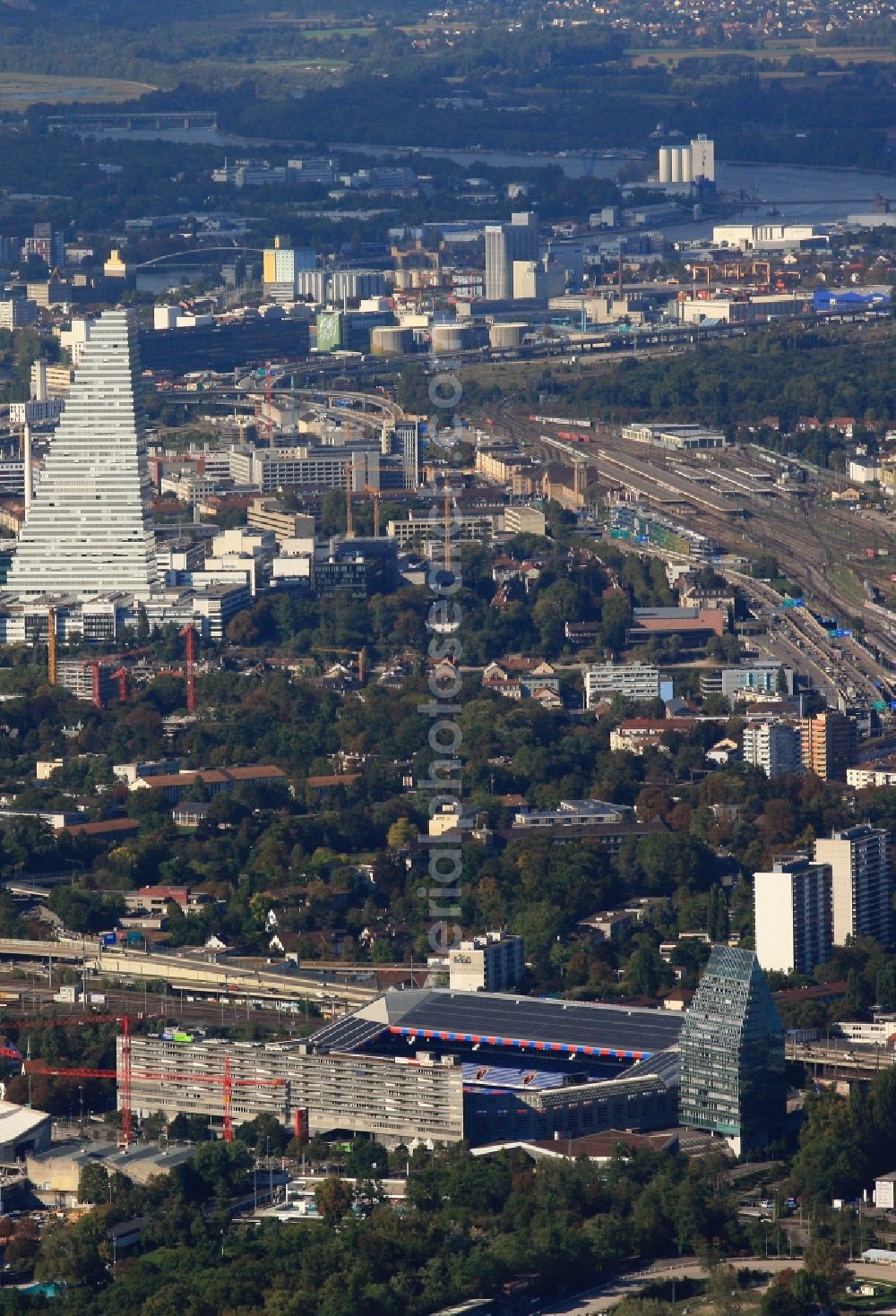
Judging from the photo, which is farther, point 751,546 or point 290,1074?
point 751,546

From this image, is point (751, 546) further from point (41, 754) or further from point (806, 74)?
point (806, 74)

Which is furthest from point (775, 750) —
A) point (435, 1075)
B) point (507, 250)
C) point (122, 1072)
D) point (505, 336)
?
point (507, 250)

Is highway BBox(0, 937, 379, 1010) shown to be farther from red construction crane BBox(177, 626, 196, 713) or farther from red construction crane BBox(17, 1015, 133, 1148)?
red construction crane BBox(177, 626, 196, 713)

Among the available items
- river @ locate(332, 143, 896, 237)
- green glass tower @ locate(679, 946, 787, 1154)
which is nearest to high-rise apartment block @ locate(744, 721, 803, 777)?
green glass tower @ locate(679, 946, 787, 1154)

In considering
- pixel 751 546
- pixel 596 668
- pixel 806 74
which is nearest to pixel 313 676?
pixel 596 668

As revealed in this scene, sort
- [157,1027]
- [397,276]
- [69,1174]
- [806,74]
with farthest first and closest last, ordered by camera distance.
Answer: [806,74] < [397,276] < [157,1027] < [69,1174]

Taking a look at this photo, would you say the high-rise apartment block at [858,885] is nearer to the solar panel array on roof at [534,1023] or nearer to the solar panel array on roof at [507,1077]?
the solar panel array on roof at [534,1023]
